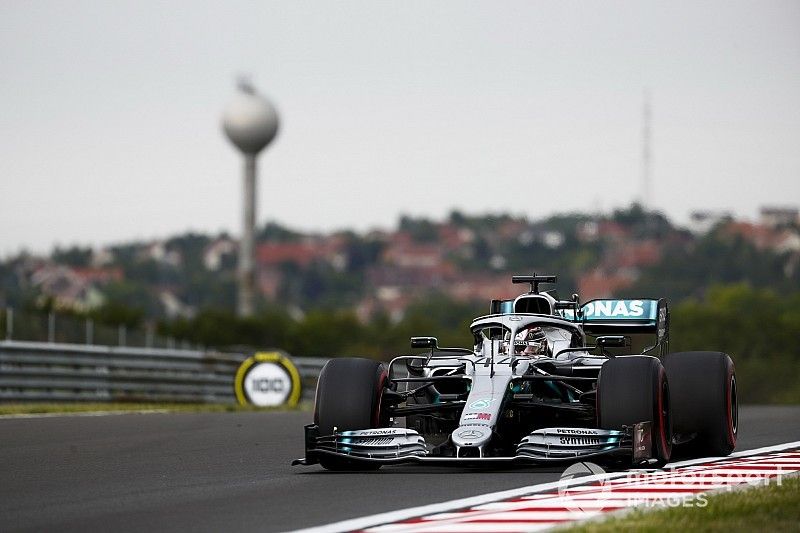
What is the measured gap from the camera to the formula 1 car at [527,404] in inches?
488

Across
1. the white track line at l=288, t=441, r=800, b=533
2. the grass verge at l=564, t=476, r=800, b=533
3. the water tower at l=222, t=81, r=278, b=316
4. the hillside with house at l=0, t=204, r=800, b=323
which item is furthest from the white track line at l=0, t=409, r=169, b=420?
the water tower at l=222, t=81, r=278, b=316

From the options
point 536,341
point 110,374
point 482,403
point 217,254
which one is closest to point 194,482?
point 482,403

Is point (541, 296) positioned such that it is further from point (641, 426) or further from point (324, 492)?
point (324, 492)

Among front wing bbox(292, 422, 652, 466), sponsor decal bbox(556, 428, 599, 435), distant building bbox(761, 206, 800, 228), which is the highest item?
distant building bbox(761, 206, 800, 228)

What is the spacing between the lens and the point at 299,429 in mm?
19844

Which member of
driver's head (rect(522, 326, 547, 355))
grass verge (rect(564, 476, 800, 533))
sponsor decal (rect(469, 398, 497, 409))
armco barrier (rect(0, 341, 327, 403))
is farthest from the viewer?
armco barrier (rect(0, 341, 327, 403))

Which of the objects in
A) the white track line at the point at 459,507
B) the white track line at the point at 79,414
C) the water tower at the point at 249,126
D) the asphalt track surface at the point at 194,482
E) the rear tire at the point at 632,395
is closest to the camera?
A: the white track line at the point at 459,507

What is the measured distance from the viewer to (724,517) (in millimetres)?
9164

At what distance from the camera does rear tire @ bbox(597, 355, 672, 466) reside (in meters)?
12.4

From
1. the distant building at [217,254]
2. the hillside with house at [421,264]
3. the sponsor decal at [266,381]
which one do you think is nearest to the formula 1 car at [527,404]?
the hillside with house at [421,264]

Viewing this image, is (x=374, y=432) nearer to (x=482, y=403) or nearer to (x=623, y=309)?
(x=482, y=403)

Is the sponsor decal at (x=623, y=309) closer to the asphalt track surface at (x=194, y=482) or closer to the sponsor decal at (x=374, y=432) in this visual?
the asphalt track surface at (x=194, y=482)

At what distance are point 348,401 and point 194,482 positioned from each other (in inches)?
71.2

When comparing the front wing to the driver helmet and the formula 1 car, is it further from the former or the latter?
the driver helmet
